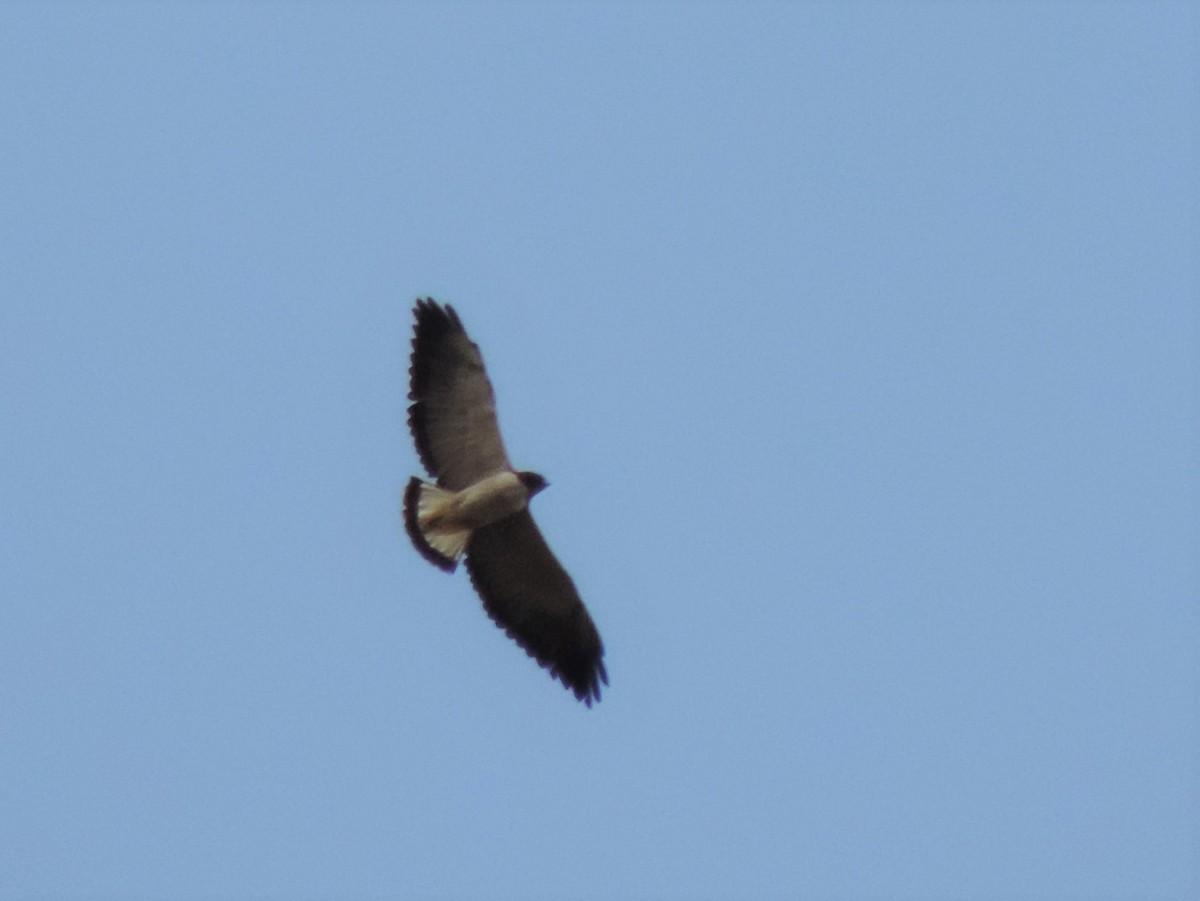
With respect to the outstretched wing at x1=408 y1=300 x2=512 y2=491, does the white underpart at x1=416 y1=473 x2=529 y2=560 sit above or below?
below

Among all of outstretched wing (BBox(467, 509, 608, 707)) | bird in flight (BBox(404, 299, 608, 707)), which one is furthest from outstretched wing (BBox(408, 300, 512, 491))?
outstretched wing (BBox(467, 509, 608, 707))

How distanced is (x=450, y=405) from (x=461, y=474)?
0.54m

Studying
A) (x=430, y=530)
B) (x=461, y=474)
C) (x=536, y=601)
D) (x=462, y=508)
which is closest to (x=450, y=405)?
(x=461, y=474)

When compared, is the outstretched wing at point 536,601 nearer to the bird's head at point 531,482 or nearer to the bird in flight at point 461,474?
the bird in flight at point 461,474

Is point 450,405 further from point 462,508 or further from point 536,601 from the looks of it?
point 536,601

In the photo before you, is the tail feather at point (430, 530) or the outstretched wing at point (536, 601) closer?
the tail feather at point (430, 530)

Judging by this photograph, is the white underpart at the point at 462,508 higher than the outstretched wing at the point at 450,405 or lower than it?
lower

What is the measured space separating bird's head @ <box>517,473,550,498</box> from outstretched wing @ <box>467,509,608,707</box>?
24cm

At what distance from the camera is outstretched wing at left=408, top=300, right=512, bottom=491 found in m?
15.2

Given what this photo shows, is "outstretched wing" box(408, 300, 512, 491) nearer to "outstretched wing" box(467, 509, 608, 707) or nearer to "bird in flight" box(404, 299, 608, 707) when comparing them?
"bird in flight" box(404, 299, 608, 707)

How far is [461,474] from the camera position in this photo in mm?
15344

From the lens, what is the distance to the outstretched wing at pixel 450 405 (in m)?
15.2

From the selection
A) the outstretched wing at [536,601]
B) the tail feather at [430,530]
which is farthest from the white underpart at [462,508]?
the outstretched wing at [536,601]

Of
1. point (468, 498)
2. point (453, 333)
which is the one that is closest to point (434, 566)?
point (468, 498)
